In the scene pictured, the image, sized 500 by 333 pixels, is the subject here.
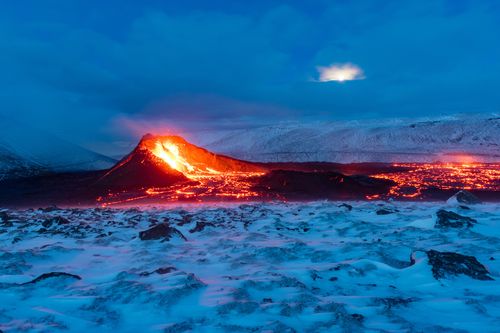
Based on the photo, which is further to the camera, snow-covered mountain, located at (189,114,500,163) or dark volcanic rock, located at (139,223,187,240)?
snow-covered mountain, located at (189,114,500,163)

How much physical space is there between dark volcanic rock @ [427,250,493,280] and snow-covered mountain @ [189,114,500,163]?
161ft

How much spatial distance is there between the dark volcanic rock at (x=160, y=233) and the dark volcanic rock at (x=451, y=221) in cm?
572

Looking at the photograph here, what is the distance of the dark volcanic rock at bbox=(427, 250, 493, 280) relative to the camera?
5.31m

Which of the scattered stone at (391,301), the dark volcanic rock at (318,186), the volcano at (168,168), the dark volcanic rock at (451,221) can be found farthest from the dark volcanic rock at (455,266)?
the volcano at (168,168)

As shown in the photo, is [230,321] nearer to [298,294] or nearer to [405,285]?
[298,294]

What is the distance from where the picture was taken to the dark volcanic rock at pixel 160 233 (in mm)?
8148

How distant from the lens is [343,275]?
5.58 metres

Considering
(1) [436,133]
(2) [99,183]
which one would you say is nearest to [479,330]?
(2) [99,183]

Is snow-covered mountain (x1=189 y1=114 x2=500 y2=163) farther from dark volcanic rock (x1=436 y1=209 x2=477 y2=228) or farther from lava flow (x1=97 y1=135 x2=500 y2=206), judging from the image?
dark volcanic rock (x1=436 y1=209 x2=477 y2=228)

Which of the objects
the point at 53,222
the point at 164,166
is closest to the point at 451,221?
the point at 53,222

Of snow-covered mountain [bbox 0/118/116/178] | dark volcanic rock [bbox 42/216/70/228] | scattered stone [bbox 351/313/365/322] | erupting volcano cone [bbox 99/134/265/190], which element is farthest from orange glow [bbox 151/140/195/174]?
scattered stone [bbox 351/313/365/322]

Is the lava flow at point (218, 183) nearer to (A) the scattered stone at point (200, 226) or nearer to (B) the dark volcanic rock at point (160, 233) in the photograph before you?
(A) the scattered stone at point (200, 226)

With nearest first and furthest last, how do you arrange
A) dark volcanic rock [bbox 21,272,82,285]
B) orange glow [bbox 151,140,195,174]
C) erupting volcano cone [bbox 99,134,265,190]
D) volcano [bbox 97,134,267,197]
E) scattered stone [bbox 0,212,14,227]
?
dark volcanic rock [bbox 21,272,82,285], scattered stone [bbox 0,212,14,227], volcano [bbox 97,134,267,197], erupting volcano cone [bbox 99,134,265,190], orange glow [bbox 151,140,195,174]

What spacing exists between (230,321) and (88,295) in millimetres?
→ 1963
